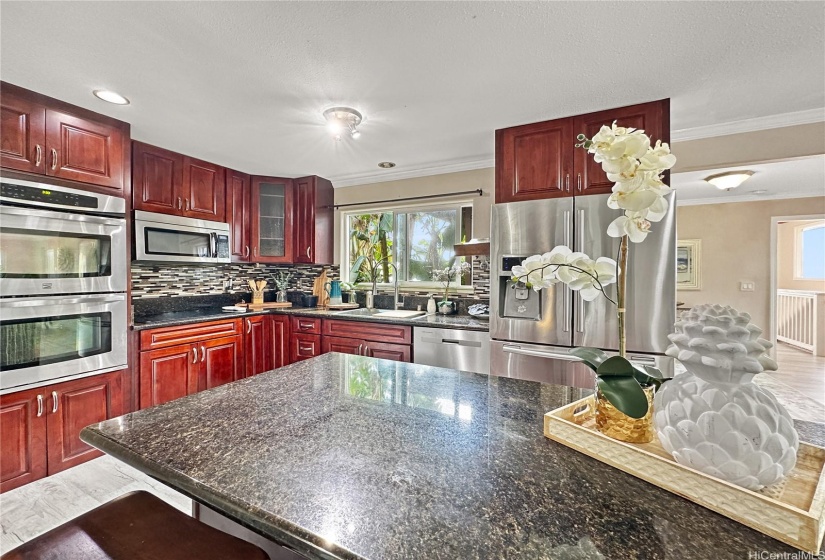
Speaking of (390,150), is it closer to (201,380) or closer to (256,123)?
(256,123)

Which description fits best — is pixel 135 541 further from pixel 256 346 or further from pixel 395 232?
pixel 395 232

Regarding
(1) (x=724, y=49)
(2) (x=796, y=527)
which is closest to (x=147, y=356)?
(2) (x=796, y=527)

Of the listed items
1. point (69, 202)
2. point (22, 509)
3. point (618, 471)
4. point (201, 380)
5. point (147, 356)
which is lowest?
point (22, 509)

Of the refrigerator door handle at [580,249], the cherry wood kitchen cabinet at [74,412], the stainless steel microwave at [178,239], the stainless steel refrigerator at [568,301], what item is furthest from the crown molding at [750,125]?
the cherry wood kitchen cabinet at [74,412]

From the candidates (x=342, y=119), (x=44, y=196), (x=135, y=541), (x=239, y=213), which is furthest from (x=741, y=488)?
(x=239, y=213)

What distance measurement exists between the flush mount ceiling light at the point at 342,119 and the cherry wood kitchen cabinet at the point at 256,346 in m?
2.06

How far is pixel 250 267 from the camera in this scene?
417cm

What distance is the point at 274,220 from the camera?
157 inches

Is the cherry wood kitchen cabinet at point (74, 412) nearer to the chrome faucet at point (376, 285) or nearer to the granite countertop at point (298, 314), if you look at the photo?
the granite countertop at point (298, 314)

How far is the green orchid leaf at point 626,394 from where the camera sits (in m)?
0.63

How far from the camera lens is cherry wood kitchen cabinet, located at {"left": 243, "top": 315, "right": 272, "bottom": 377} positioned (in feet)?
11.3

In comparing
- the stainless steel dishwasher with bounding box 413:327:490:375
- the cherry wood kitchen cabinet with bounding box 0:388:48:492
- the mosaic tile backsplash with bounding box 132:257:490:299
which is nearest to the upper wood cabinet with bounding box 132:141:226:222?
the mosaic tile backsplash with bounding box 132:257:490:299

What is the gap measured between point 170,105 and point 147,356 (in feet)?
5.89

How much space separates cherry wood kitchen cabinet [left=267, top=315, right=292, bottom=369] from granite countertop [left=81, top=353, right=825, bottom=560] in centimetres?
257
